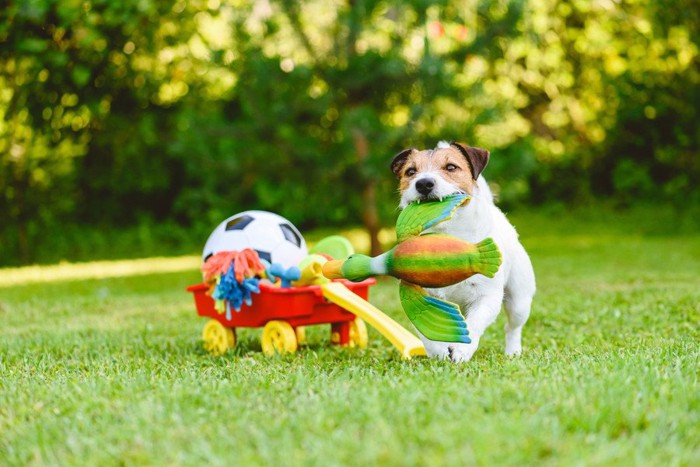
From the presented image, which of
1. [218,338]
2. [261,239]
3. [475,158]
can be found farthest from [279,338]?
[475,158]

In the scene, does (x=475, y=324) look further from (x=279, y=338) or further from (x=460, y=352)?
(x=279, y=338)

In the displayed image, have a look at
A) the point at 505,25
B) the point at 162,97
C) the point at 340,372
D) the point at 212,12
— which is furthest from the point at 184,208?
the point at 340,372

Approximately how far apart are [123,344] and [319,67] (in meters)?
5.15

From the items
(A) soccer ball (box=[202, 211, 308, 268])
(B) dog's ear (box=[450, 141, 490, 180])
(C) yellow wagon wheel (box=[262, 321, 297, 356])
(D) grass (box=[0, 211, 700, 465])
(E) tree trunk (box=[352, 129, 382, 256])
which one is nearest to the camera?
(D) grass (box=[0, 211, 700, 465])

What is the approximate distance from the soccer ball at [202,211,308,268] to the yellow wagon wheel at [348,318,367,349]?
0.50 m

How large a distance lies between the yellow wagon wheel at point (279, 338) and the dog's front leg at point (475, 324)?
1.09 metres

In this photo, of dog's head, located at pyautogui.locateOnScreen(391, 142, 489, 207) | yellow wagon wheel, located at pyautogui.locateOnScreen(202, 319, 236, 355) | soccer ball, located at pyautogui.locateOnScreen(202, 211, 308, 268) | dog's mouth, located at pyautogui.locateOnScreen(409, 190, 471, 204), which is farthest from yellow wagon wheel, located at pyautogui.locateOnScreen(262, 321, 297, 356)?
dog's mouth, located at pyautogui.locateOnScreen(409, 190, 471, 204)

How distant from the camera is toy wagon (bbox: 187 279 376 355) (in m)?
Result: 4.51

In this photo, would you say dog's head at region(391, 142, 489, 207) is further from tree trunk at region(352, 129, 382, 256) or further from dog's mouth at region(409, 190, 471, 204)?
tree trunk at region(352, 129, 382, 256)

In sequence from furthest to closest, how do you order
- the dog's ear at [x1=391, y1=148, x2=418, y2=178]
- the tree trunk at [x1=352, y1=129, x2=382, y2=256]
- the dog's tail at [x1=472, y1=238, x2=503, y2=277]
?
the tree trunk at [x1=352, y1=129, x2=382, y2=256]
the dog's ear at [x1=391, y1=148, x2=418, y2=178]
the dog's tail at [x1=472, y1=238, x2=503, y2=277]

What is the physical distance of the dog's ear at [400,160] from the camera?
398 centimetres

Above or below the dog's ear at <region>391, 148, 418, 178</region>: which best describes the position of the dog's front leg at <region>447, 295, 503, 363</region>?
below

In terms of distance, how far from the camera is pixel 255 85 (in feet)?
29.8

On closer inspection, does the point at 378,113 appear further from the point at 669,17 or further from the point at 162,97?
the point at 162,97
